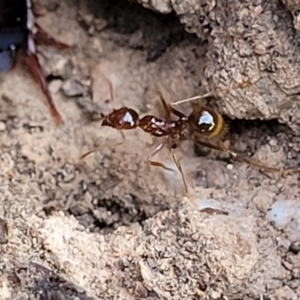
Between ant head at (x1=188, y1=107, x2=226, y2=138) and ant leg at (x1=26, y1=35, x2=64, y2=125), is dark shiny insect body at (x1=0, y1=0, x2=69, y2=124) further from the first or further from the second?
ant head at (x1=188, y1=107, x2=226, y2=138)

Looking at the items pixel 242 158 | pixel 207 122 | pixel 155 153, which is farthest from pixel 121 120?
pixel 242 158

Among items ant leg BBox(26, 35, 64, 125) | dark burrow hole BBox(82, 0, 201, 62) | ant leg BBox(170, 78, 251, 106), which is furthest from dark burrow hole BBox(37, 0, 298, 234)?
ant leg BBox(26, 35, 64, 125)

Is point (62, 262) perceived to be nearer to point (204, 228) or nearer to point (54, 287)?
point (54, 287)

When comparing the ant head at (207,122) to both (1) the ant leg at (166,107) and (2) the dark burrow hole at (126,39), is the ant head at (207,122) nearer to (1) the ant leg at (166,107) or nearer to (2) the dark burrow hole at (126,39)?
(1) the ant leg at (166,107)

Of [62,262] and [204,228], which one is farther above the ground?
[204,228]

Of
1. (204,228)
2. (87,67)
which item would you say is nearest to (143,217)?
(204,228)

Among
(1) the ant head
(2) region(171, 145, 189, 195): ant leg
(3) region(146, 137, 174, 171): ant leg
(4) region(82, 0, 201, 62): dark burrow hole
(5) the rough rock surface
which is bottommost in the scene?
(3) region(146, 137, 174, 171): ant leg

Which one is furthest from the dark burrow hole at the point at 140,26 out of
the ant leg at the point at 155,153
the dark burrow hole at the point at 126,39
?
the ant leg at the point at 155,153
